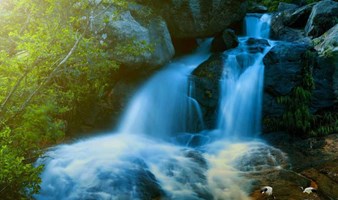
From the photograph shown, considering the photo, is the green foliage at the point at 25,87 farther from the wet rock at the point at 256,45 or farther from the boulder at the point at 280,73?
the wet rock at the point at 256,45

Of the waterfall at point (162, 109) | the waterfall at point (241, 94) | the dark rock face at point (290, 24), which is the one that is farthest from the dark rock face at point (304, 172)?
the dark rock face at point (290, 24)

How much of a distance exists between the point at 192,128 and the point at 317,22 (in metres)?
9.20

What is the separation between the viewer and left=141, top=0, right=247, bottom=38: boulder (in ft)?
42.5

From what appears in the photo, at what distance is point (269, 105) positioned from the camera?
35.8ft

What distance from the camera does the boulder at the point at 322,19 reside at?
1459 centimetres

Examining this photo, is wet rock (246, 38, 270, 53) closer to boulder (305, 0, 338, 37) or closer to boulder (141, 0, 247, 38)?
boulder (141, 0, 247, 38)

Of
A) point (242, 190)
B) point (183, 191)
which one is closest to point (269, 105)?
point (242, 190)

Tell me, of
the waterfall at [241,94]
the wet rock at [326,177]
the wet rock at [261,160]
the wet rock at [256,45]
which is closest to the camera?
the wet rock at [326,177]

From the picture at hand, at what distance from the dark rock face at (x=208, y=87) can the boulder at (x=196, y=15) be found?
2.45m

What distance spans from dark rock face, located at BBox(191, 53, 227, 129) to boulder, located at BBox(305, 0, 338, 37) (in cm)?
618

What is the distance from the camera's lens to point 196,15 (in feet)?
43.9

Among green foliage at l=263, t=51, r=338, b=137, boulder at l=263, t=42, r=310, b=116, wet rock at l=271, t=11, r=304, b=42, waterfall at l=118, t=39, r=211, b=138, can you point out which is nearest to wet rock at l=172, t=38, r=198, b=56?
waterfall at l=118, t=39, r=211, b=138

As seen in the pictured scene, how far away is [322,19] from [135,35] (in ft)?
32.8

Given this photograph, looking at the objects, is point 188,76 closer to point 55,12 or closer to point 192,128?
point 192,128
